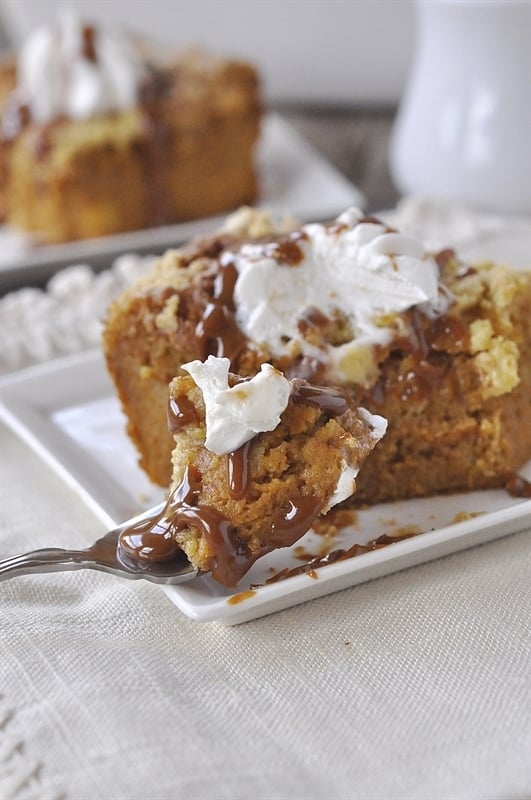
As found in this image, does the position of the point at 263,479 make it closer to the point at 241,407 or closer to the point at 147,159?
the point at 241,407

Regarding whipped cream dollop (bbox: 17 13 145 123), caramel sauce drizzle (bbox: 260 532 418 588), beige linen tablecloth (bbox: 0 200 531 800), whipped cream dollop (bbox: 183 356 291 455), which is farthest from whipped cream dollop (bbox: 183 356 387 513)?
whipped cream dollop (bbox: 17 13 145 123)

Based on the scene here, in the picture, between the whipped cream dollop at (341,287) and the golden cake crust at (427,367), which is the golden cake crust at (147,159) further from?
the whipped cream dollop at (341,287)

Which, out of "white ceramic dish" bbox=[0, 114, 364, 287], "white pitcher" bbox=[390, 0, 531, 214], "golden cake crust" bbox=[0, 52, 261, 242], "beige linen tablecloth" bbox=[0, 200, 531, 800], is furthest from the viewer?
"golden cake crust" bbox=[0, 52, 261, 242]

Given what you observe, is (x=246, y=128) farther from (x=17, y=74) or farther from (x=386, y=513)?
(x=386, y=513)

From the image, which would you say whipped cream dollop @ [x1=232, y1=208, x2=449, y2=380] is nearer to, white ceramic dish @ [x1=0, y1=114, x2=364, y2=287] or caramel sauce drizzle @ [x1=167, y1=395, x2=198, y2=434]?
caramel sauce drizzle @ [x1=167, y1=395, x2=198, y2=434]

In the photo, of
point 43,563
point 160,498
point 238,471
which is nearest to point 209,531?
point 238,471

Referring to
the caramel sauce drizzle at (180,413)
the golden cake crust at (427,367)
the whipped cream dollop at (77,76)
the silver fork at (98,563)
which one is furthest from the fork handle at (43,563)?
the whipped cream dollop at (77,76)
